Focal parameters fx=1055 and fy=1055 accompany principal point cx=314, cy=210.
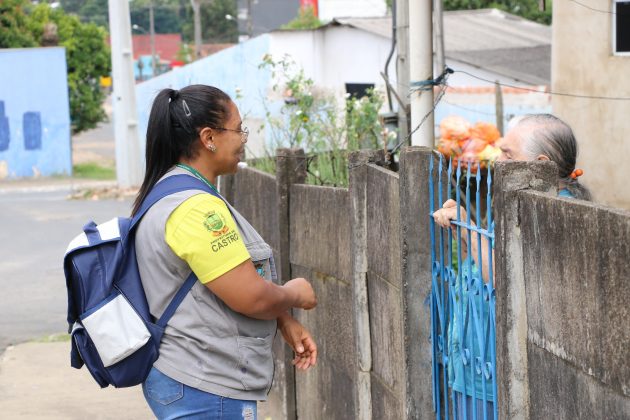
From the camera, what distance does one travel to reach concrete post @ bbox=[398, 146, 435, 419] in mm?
3959

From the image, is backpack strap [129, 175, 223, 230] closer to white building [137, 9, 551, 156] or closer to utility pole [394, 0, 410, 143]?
utility pole [394, 0, 410, 143]

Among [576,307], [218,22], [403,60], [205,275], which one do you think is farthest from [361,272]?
[218,22]

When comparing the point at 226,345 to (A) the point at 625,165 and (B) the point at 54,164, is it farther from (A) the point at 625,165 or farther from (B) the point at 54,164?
(B) the point at 54,164

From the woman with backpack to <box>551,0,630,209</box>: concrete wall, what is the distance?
6.82 m

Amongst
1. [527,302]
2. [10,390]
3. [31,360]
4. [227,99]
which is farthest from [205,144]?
[31,360]

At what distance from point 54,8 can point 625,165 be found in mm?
30269

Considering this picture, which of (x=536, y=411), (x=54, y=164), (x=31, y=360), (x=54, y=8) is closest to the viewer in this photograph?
(x=536, y=411)

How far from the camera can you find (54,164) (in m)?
30.3

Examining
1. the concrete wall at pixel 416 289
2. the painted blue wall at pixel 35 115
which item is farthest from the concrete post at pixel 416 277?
the painted blue wall at pixel 35 115

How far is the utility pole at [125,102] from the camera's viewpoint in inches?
948

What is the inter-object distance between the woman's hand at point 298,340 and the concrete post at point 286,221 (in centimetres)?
265

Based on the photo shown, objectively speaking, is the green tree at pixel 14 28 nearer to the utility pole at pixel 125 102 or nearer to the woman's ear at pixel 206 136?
the utility pole at pixel 125 102

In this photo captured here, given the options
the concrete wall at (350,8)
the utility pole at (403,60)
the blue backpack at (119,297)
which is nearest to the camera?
the blue backpack at (119,297)

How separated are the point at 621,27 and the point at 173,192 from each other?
7.55 metres
